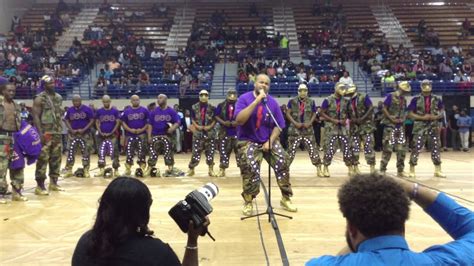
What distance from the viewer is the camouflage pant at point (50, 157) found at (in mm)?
8242

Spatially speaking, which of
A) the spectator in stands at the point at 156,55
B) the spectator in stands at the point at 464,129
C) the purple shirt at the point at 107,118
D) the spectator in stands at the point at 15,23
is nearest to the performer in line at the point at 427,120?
the purple shirt at the point at 107,118

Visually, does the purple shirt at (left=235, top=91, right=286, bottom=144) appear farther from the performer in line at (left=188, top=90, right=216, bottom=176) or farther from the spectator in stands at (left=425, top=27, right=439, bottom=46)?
the spectator in stands at (left=425, top=27, right=439, bottom=46)

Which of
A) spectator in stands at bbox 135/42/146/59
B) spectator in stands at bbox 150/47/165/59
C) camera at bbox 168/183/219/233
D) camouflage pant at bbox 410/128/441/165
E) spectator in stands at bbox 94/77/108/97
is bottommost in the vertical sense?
camouflage pant at bbox 410/128/441/165

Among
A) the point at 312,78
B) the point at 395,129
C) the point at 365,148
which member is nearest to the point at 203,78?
the point at 312,78

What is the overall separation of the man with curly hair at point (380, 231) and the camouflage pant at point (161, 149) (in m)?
9.18

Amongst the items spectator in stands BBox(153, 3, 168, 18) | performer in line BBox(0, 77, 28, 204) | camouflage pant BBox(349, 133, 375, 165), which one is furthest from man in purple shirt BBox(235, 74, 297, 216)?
spectator in stands BBox(153, 3, 168, 18)

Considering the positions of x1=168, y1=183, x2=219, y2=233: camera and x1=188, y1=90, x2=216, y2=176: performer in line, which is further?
x1=188, y1=90, x2=216, y2=176: performer in line

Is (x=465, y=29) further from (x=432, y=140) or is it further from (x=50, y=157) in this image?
(x=50, y=157)

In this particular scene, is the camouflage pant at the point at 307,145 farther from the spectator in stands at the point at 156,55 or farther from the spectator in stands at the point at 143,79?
the spectator in stands at the point at 156,55

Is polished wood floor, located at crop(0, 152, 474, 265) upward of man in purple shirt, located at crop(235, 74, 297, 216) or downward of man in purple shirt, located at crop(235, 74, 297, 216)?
downward

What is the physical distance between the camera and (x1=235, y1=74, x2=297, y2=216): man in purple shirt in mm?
6270

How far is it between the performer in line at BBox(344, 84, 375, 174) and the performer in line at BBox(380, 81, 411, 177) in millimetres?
318

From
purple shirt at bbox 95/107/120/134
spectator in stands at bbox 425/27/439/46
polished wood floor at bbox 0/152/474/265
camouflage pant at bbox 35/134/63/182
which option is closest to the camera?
polished wood floor at bbox 0/152/474/265

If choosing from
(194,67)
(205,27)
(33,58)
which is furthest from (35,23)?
(194,67)
